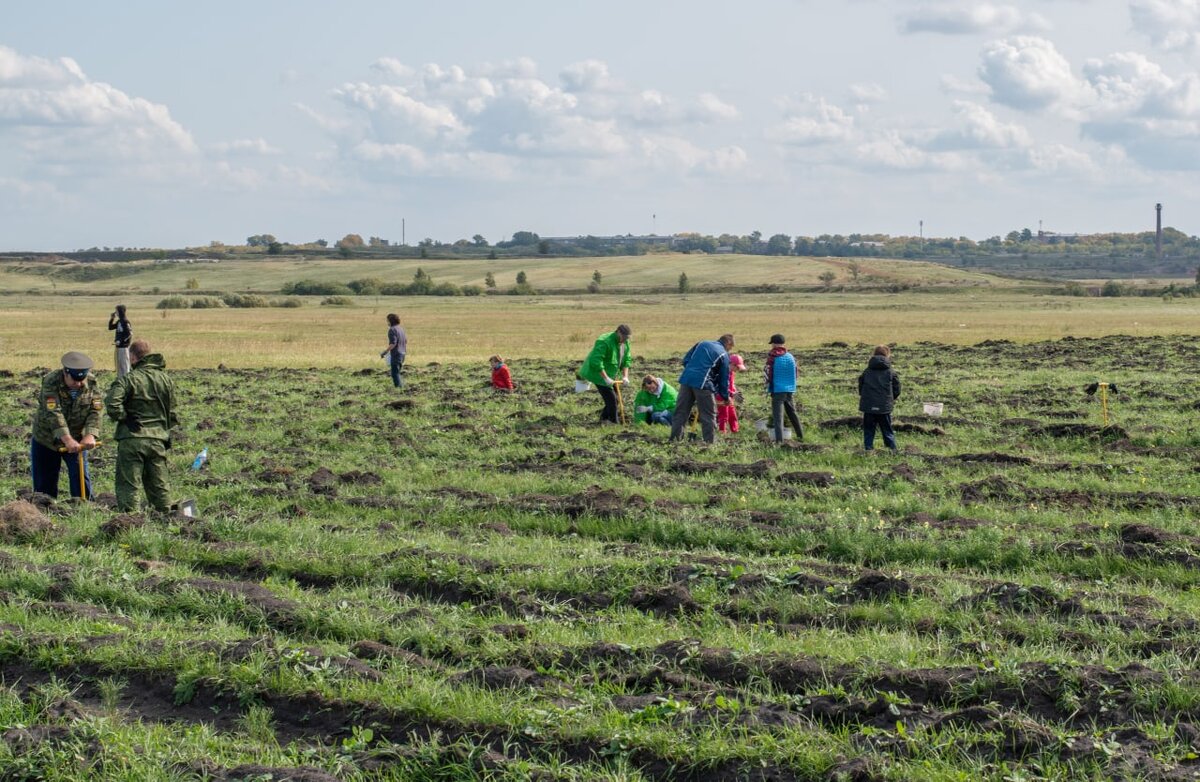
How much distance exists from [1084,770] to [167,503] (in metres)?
9.26

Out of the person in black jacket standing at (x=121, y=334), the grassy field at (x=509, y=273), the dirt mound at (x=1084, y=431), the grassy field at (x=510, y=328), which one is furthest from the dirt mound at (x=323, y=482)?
the grassy field at (x=509, y=273)

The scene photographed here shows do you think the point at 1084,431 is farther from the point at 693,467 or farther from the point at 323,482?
the point at 323,482

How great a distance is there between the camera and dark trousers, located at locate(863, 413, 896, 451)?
53.4ft

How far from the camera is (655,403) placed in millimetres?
19438

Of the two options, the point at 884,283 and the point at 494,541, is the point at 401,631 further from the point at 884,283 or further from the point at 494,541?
the point at 884,283

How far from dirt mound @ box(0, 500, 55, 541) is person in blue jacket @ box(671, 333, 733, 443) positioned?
28.7 ft

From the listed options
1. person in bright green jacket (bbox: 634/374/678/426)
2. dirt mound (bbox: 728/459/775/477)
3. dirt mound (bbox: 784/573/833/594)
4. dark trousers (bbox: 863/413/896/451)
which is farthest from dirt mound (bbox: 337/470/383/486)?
dirt mound (bbox: 784/573/833/594)

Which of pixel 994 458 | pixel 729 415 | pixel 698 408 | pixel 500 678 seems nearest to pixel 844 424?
pixel 729 415

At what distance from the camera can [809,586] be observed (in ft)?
27.7

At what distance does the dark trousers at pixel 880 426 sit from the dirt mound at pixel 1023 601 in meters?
8.06

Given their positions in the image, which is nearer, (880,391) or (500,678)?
(500,678)

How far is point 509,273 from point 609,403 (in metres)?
124

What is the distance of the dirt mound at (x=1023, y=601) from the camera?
7.86 metres

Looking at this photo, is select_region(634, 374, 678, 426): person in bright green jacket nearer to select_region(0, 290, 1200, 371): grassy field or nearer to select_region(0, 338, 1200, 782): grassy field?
select_region(0, 338, 1200, 782): grassy field
